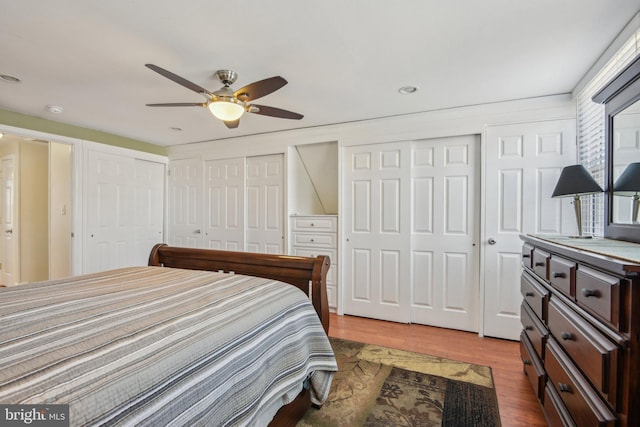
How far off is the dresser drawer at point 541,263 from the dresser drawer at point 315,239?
6.93 ft

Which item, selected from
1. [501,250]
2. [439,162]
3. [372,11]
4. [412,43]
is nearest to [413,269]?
[501,250]

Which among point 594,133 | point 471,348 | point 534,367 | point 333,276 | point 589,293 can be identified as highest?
point 594,133

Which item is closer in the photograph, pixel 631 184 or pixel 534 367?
pixel 631 184

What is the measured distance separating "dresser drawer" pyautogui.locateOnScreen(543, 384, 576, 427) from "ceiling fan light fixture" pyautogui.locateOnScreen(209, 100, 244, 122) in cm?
246

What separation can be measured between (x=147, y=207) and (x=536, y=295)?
15.9 ft

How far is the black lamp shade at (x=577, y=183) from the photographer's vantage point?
182 cm

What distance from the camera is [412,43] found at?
1806mm

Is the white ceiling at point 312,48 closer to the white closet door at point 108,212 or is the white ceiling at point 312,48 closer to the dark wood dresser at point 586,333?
the white closet door at point 108,212

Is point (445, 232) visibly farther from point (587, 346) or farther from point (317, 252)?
point (587, 346)

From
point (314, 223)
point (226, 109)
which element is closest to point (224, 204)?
point (314, 223)

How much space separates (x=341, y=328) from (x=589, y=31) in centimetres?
299

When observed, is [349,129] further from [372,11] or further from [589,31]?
[589,31]

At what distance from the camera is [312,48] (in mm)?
1864

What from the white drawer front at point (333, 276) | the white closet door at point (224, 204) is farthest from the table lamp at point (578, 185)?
the white closet door at point (224, 204)
